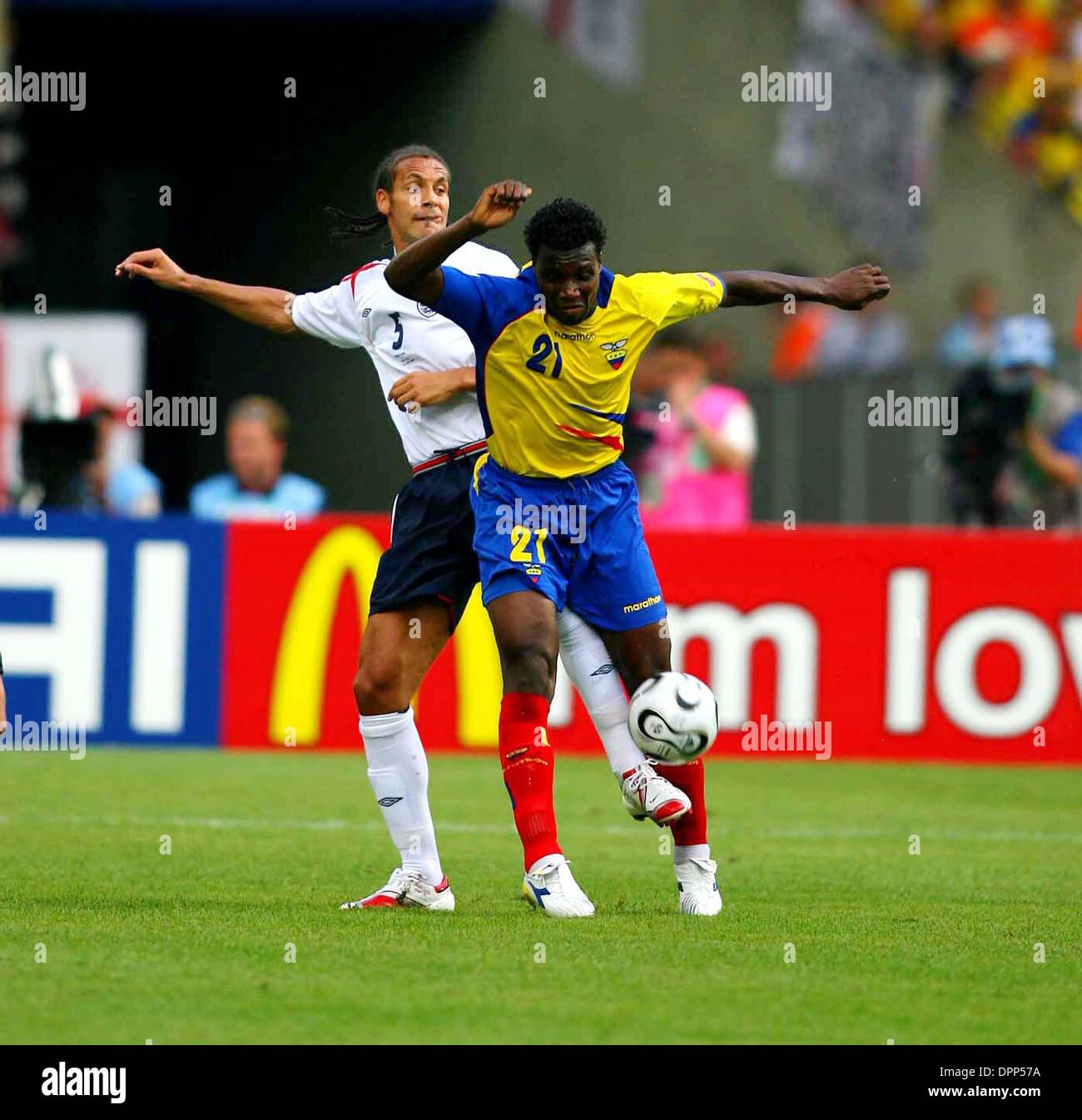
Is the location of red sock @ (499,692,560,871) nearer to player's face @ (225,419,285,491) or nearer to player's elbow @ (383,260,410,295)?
player's elbow @ (383,260,410,295)

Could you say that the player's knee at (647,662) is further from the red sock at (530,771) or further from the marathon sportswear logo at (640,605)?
the red sock at (530,771)

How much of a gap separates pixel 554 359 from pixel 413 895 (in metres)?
1.87

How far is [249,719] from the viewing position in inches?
508

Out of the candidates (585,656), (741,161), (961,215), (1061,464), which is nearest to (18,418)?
(1061,464)

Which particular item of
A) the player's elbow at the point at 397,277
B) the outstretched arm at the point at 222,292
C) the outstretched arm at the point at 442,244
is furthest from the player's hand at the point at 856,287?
the outstretched arm at the point at 222,292

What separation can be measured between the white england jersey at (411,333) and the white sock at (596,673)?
754mm

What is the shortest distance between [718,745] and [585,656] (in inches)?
219

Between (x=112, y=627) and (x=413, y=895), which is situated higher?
(x=112, y=627)

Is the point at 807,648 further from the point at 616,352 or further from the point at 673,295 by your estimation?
the point at 616,352

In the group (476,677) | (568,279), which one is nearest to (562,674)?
(476,677)

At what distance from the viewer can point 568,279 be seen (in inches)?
276

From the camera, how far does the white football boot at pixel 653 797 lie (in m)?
7.13

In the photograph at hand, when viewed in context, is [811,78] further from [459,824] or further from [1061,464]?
[459,824]

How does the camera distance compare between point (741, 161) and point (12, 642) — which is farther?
point (741, 161)
